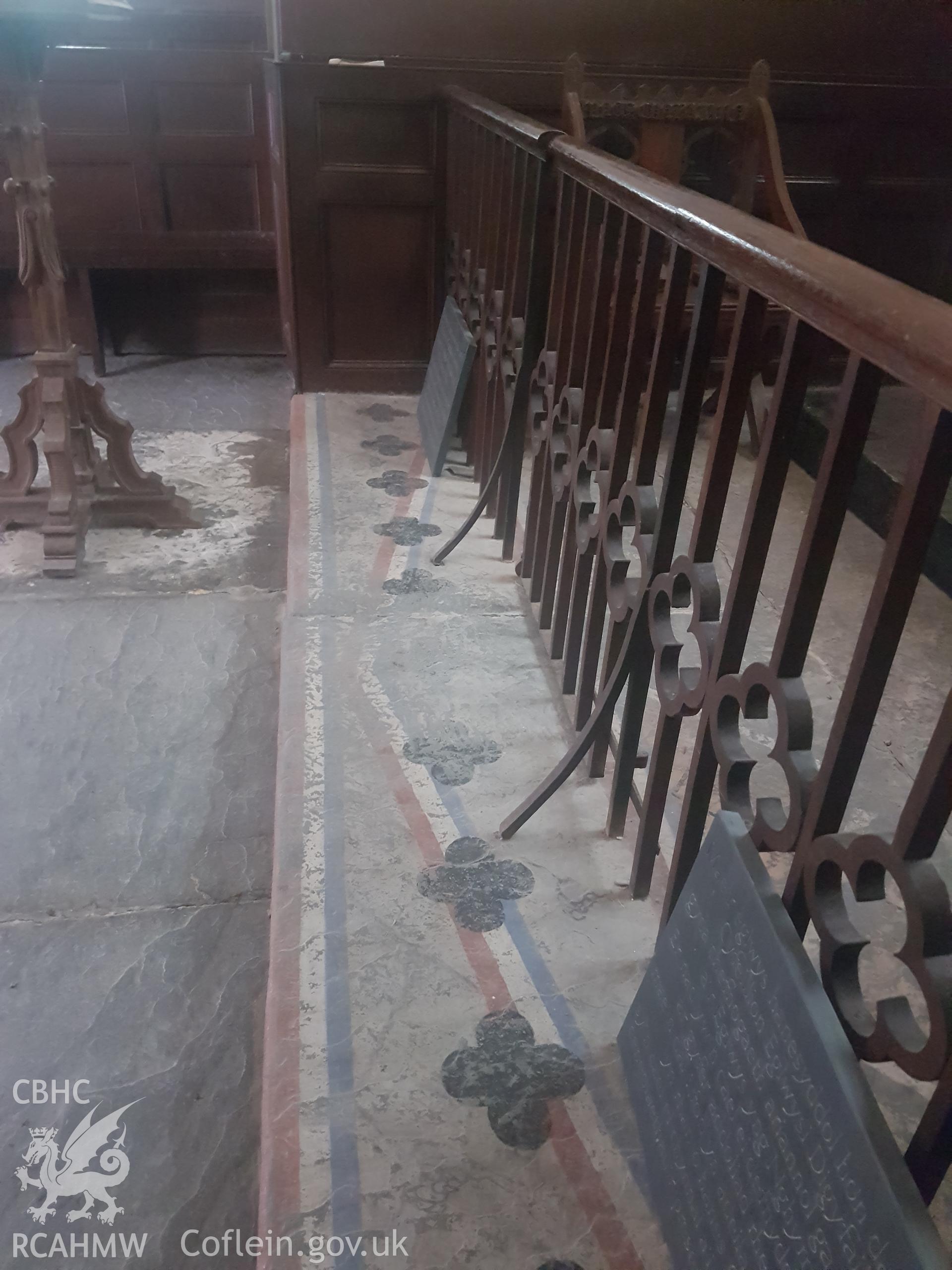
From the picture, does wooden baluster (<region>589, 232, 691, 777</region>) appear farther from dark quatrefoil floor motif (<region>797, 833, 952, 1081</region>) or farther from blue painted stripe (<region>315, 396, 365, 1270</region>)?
dark quatrefoil floor motif (<region>797, 833, 952, 1081</region>)

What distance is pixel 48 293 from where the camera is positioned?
8.04 ft

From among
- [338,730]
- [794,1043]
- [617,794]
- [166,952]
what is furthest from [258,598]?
[794,1043]

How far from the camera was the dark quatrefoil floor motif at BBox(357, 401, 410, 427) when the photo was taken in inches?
126

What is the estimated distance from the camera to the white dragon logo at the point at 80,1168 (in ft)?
4.03

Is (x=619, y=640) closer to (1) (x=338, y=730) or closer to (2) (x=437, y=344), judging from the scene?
(1) (x=338, y=730)

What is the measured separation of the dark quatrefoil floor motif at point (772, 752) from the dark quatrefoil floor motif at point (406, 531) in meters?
1.49

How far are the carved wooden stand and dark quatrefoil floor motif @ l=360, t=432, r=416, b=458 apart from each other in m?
0.57

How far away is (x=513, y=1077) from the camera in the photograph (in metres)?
1.17

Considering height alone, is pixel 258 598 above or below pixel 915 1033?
below

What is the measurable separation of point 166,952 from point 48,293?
5.66 ft

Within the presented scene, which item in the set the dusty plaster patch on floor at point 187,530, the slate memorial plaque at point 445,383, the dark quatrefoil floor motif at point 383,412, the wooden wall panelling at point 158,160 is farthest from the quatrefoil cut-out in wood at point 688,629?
the wooden wall panelling at point 158,160

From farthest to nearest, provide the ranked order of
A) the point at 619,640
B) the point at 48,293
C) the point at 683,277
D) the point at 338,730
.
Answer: the point at 48,293
the point at 338,730
the point at 619,640
the point at 683,277

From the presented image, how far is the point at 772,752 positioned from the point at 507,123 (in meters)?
1.59

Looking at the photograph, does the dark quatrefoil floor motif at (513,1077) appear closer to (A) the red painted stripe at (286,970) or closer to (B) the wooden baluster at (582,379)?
(A) the red painted stripe at (286,970)
